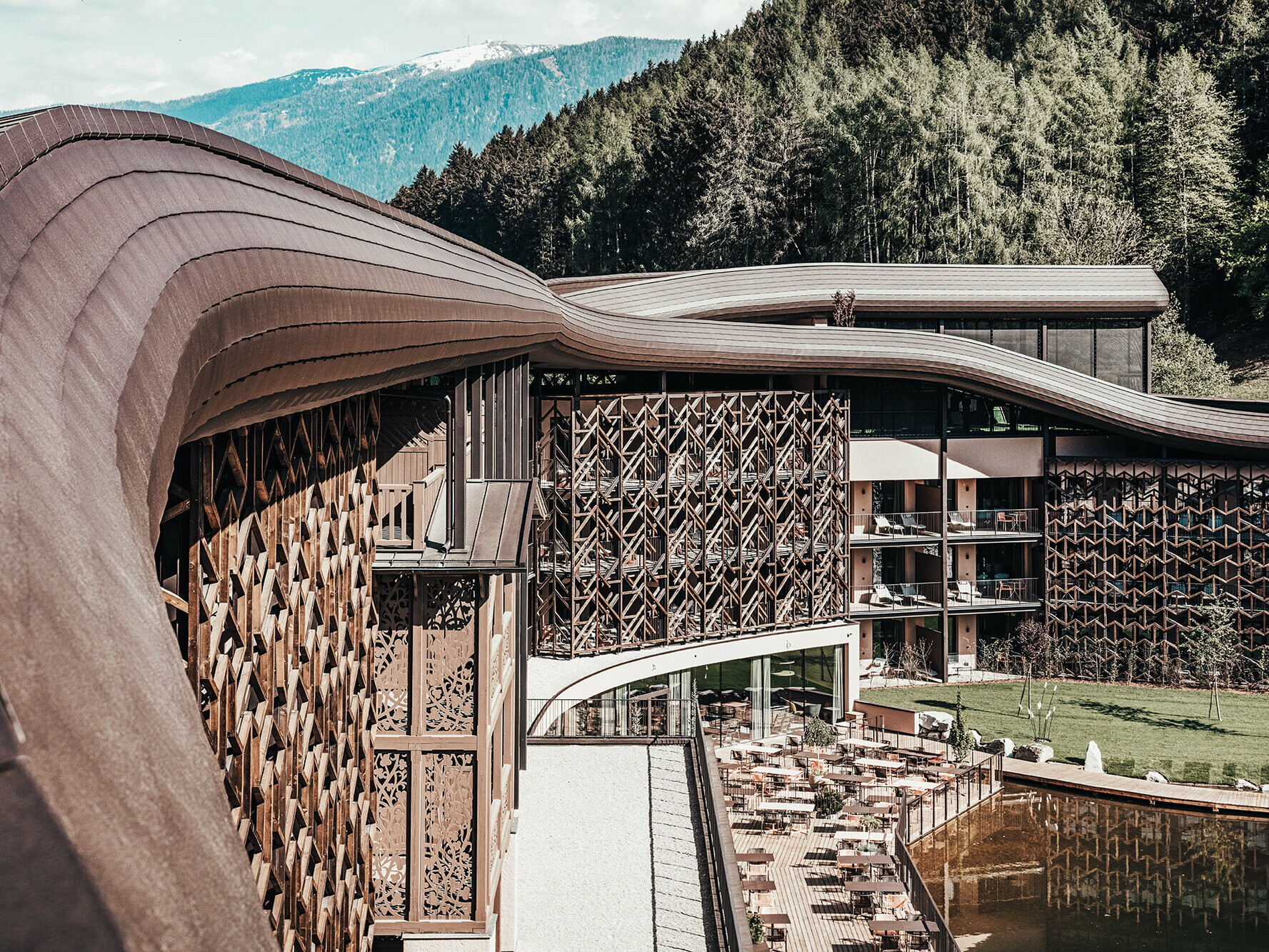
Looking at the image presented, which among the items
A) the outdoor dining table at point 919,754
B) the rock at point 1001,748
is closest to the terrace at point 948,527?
the outdoor dining table at point 919,754

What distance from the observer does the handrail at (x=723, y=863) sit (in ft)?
35.5

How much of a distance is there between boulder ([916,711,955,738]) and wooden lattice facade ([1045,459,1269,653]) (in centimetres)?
654

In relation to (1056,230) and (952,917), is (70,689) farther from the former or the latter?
(1056,230)

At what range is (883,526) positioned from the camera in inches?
1160

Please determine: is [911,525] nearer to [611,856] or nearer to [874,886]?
[874,886]

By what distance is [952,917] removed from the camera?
1759 centimetres

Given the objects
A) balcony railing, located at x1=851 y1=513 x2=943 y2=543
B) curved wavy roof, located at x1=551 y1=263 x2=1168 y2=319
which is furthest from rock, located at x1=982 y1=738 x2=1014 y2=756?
curved wavy roof, located at x1=551 y1=263 x2=1168 y2=319

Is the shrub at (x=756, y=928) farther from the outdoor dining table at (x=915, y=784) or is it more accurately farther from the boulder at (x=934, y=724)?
the boulder at (x=934, y=724)

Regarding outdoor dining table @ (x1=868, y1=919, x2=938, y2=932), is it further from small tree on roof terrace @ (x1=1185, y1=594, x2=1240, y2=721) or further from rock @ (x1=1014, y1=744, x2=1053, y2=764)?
small tree on roof terrace @ (x1=1185, y1=594, x2=1240, y2=721)

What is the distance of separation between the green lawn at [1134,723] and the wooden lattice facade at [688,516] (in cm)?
426

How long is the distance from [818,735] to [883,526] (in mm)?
6998

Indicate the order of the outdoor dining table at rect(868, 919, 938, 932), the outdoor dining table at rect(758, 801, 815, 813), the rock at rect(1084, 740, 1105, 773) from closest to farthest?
the outdoor dining table at rect(868, 919, 938, 932) < the outdoor dining table at rect(758, 801, 815, 813) < the rock at rect(1084, 740, 1105, 773)

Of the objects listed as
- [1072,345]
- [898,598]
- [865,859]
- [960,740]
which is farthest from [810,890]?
[1072,345]

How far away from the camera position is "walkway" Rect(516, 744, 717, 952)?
38.7 feet
